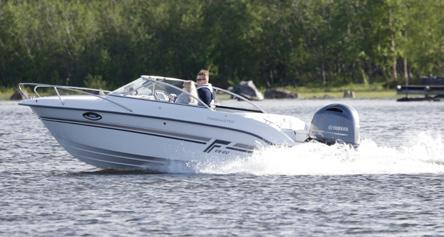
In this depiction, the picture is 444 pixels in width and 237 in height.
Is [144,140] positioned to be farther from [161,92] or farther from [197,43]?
[197,43]

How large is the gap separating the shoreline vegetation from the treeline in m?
3.58

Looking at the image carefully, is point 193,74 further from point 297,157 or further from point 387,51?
point 297,157

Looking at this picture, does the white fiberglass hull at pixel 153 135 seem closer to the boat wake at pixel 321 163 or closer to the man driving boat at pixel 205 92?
the boat wake at pixel 321 163

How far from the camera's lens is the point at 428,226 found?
2005 cm

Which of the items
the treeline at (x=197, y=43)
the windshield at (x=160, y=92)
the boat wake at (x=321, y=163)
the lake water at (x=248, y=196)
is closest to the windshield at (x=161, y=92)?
the windshield at (x=160, y=92)

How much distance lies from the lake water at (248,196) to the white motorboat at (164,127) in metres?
0.32

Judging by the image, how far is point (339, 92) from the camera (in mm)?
86375

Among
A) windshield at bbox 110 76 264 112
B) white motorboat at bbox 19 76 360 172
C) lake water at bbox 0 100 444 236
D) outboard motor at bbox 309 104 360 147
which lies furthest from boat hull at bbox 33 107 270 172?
outboard motor at bbox 309 104 360 147

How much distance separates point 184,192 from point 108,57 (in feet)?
256

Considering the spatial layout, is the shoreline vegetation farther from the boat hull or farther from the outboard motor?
the boat hull

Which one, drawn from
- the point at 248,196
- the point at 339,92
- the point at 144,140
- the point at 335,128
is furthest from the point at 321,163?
the point at 339,92

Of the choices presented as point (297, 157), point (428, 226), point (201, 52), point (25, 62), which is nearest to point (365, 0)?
point (201, 52)

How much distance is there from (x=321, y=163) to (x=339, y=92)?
59.5 m

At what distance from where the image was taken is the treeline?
98.1m
